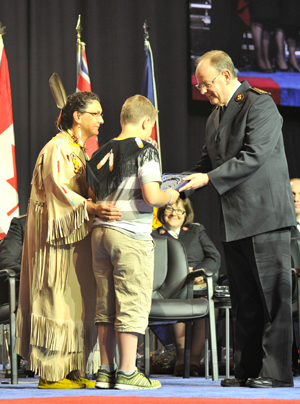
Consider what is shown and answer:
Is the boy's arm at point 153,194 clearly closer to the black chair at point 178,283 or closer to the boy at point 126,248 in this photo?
the boy at point 126,248

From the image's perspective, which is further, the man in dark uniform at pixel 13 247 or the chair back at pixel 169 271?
the man in dark uniform at pixel 13 247

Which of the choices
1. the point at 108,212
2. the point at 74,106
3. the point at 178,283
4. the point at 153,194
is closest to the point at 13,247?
the point at 178,283

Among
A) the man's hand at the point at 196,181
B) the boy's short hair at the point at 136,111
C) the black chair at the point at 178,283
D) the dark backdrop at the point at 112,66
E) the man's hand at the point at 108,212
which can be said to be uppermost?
the dark backdrop at the point at 112,66

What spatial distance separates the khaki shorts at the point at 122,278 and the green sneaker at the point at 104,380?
0.72ft

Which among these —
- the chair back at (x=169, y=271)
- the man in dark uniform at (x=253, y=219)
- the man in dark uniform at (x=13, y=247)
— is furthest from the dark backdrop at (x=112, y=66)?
the man in dark uniform at (x=253, y=219)

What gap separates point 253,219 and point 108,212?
638 millimetres

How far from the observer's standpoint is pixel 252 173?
8.13ft

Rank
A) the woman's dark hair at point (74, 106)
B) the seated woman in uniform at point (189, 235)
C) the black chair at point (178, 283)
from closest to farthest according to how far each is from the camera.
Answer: the woman's dark hair at point (74, 106) → the black chair at point (178, 283) → the seated woman in uniform at point (189, 235)

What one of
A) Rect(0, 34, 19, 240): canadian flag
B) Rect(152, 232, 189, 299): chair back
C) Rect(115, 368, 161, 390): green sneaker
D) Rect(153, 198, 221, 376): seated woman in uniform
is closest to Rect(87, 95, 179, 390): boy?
Rect(115, 368, 161, 390): green sneaker

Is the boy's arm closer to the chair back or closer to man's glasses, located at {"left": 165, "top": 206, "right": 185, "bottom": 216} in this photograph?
the chair back

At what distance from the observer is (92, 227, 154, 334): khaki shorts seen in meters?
2.45


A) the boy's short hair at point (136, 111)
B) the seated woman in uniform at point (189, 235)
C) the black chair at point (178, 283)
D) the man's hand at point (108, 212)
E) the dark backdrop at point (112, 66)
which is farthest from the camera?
the dark backdrop at point (112, 66)

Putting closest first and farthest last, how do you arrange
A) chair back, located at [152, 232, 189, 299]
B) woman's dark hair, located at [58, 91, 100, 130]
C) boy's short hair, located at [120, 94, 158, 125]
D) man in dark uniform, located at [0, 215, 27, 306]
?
1. boy's short hair, located at [120, 94, 158, 125]
2. woman's dark hair, located at [58, 91, 100, 130]
3. chair back, located at [152, 232, 189, 299]
4. man in dark uniform, located at [0, 215, 27, 306]

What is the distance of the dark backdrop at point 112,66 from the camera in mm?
5473
